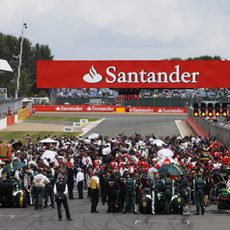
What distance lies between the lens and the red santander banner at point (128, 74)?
91.8m

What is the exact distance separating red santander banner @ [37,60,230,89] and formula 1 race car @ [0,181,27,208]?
6458 centimetres

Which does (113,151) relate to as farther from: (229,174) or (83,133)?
(83,133)

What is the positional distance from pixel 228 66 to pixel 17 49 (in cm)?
9967

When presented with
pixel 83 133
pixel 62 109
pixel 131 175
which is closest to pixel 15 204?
pixel 131 175

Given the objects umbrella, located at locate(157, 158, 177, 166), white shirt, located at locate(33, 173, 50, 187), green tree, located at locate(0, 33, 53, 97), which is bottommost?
white shirt, located at locate(33, 173, 50, 187)

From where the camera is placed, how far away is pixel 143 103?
11625cm

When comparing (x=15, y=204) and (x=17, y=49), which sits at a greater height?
(x=17, y=49)

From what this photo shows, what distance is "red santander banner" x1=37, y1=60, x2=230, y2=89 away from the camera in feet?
301

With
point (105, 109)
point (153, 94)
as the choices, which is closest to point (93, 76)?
point (105, 109)

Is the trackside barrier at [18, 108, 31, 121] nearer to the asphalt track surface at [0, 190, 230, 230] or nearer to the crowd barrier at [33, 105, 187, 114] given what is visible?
the crowd barrier at [33, 105, 187, 114]

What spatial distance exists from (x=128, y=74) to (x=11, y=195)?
66267mm

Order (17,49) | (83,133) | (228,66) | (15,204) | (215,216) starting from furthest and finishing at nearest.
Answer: (17,49)
(228,66)
(83,133)
(15,204)
(215,216)

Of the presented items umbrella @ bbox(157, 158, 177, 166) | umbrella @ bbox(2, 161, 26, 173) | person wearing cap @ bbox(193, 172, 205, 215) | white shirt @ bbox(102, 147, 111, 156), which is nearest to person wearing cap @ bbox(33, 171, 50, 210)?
umbrella @ bbox(2, 161, 26, 173)

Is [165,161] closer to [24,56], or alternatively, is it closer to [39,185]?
[39,185]
